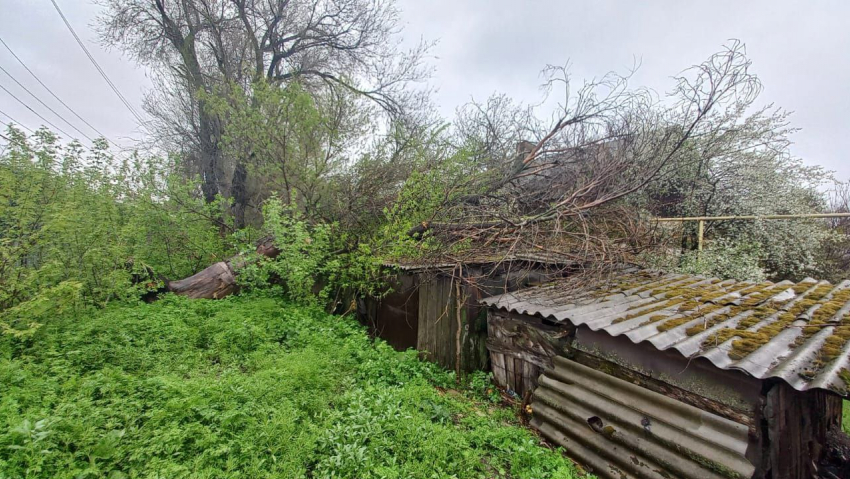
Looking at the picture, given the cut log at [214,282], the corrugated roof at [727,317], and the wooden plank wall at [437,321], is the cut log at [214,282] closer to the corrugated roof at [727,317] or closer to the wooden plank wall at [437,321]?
the wooden plank wall at [437,321]

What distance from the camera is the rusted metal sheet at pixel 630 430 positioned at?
205 cm

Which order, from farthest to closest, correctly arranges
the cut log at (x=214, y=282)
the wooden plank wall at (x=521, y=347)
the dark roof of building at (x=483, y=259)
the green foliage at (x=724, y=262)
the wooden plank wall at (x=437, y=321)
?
the green foliage at (x=724, y=262) < the cut log at (x=214, y=282) < the wooden plank wall at (x=437, y=321) < the dark roof of building at (x=483, y=259) < the wooden plank wall at (x=521, y=347)

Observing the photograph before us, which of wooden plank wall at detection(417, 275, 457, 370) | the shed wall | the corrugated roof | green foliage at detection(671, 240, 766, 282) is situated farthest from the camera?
green foliage at detection(671, 240, 766, 282)

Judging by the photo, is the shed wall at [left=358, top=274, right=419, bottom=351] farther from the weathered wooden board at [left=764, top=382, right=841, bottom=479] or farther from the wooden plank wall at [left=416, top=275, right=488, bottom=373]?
the weathered wooden board at [left=764, top=382, right=841, bottom=479]

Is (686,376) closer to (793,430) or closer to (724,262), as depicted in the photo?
(793,430)

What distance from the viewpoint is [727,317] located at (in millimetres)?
2930

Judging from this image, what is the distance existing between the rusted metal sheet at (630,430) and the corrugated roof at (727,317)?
46cm

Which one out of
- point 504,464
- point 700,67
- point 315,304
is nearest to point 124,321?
point 315,304

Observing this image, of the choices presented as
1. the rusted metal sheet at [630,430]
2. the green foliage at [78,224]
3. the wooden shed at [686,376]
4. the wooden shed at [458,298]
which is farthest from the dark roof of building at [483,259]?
the green foliage at [78,224]

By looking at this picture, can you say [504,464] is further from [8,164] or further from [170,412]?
A: [8,164]

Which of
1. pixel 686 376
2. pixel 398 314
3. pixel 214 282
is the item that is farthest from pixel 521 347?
pixel 214 282

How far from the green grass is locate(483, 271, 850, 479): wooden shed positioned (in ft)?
1.55

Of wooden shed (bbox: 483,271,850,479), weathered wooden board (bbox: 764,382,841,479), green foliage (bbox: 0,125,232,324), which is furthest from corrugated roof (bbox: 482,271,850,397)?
green foliage (bbox: 0,125,232,324)

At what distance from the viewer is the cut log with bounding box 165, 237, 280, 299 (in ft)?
18.7
